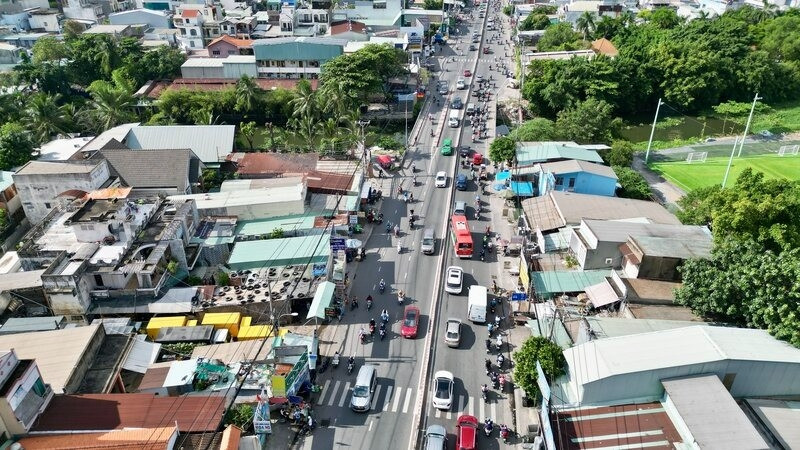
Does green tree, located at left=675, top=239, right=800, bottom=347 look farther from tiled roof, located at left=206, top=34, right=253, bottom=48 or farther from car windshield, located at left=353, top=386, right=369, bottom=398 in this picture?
tiled roof, located at left=206, top=34, right=253, bottom=48

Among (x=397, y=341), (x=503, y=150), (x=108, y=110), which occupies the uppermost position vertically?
(x=108, y=110)

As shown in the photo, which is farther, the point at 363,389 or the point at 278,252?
the point at 278,252

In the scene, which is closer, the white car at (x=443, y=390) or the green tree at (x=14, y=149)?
the white car at (x=443, y=390)

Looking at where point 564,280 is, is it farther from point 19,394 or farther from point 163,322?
point 19,394

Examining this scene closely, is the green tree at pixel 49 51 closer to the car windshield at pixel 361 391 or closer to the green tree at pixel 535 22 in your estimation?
the car windshield at pixel 361 391

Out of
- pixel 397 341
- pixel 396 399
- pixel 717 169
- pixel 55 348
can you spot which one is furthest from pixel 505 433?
pixel 717 169

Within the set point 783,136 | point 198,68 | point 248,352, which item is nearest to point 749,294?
point 248,352

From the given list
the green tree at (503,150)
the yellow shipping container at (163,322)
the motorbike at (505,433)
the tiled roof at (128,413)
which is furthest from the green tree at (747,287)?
the yellow shipping container at (163,322)

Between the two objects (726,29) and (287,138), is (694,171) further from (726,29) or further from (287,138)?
(287,138)
